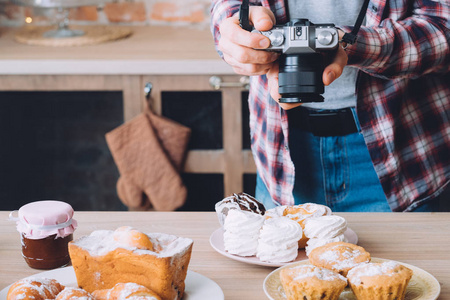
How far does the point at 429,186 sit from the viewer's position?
55.4 inches

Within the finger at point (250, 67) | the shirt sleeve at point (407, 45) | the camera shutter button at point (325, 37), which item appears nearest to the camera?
the camera shutter button at point (325, 37)

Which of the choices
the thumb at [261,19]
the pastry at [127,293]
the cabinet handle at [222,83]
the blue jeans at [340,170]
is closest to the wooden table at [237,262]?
the pastry at [127,293]

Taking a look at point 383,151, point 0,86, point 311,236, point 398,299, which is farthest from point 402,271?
point 0,86

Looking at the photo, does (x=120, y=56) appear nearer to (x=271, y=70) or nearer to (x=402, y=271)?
(x=271, y=70)

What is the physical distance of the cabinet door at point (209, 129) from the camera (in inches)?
85.4

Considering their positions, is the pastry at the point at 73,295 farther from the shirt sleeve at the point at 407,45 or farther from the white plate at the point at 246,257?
the shirt sleeve at the point at 407,45

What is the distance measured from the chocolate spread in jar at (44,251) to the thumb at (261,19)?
440mm

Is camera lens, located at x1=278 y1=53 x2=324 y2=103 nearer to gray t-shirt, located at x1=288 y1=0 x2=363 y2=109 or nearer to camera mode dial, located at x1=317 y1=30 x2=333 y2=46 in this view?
camera mode dial, located at x1=317 y1=30 x2=333 y2=46

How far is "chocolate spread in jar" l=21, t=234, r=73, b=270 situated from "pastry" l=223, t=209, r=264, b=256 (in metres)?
0.25

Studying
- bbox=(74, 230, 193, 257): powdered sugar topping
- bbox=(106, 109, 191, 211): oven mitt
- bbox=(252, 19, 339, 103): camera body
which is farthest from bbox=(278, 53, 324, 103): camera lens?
bbox=(106, 109, 191, 211): oven mitt

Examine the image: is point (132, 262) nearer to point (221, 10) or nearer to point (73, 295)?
point (73, 295)

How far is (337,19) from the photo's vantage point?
1.37 meters

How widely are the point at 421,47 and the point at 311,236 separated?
498mm

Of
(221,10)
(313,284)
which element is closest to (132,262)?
(313,284)
